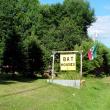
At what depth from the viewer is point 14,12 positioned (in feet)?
227

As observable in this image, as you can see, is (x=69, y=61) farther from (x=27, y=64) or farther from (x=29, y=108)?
(x=29, y=108)

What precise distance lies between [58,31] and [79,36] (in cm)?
413

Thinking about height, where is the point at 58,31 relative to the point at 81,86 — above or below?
above

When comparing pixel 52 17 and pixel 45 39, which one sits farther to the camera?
pixel 52 17

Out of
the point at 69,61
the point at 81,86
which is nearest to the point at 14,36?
the point at 69,61

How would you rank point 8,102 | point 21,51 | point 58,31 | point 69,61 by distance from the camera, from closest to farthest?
point 8,102
point 69,61
point 21,51
point 58,31

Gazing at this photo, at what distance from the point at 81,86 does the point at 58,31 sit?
1965 inches

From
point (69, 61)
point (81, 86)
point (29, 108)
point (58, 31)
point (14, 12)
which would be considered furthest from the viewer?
point (58, 31)

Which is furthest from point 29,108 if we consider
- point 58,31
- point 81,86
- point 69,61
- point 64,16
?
point 64,16

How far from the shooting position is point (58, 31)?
85125 millimetres

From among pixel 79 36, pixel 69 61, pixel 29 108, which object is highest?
pixel 79 36

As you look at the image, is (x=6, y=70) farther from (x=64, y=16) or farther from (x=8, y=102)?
(x=64, y=16)

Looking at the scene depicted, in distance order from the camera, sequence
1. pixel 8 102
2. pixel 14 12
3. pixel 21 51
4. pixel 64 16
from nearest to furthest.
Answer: pixel 8 102
pixel 21 51
pixel 14 12
pixel 64 16

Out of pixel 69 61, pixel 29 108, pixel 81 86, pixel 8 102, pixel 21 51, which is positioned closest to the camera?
pixel 29 108
